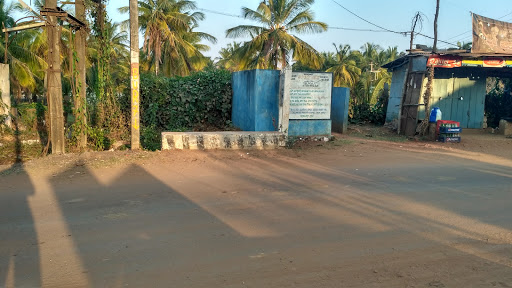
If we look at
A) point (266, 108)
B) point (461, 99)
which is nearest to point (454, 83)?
point (461, 99)

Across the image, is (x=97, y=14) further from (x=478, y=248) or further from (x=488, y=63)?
(x=488, y=63)

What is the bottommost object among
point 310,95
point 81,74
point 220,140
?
point 220,140

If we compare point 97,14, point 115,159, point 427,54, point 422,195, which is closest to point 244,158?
point 115,159

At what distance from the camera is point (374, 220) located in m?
4.48

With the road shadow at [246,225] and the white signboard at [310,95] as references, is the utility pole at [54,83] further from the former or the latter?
the white signboard at [310,95]

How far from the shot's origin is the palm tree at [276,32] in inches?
863

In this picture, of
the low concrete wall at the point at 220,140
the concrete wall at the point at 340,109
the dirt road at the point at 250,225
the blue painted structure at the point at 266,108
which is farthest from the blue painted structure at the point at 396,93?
the dirt road at the point at 250,225

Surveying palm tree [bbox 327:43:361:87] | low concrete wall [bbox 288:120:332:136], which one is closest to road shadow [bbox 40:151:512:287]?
low concrete wall [bbox 288:120:332:136]

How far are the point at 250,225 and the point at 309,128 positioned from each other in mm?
6860

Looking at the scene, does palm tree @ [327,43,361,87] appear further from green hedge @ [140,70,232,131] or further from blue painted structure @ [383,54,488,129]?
green hedge @ [140,70,232,131]

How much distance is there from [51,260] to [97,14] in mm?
7026

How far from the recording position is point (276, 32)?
857 inches

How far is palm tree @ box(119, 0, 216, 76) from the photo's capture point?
2234 centimetres

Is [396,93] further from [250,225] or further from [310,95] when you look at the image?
[250,225]
